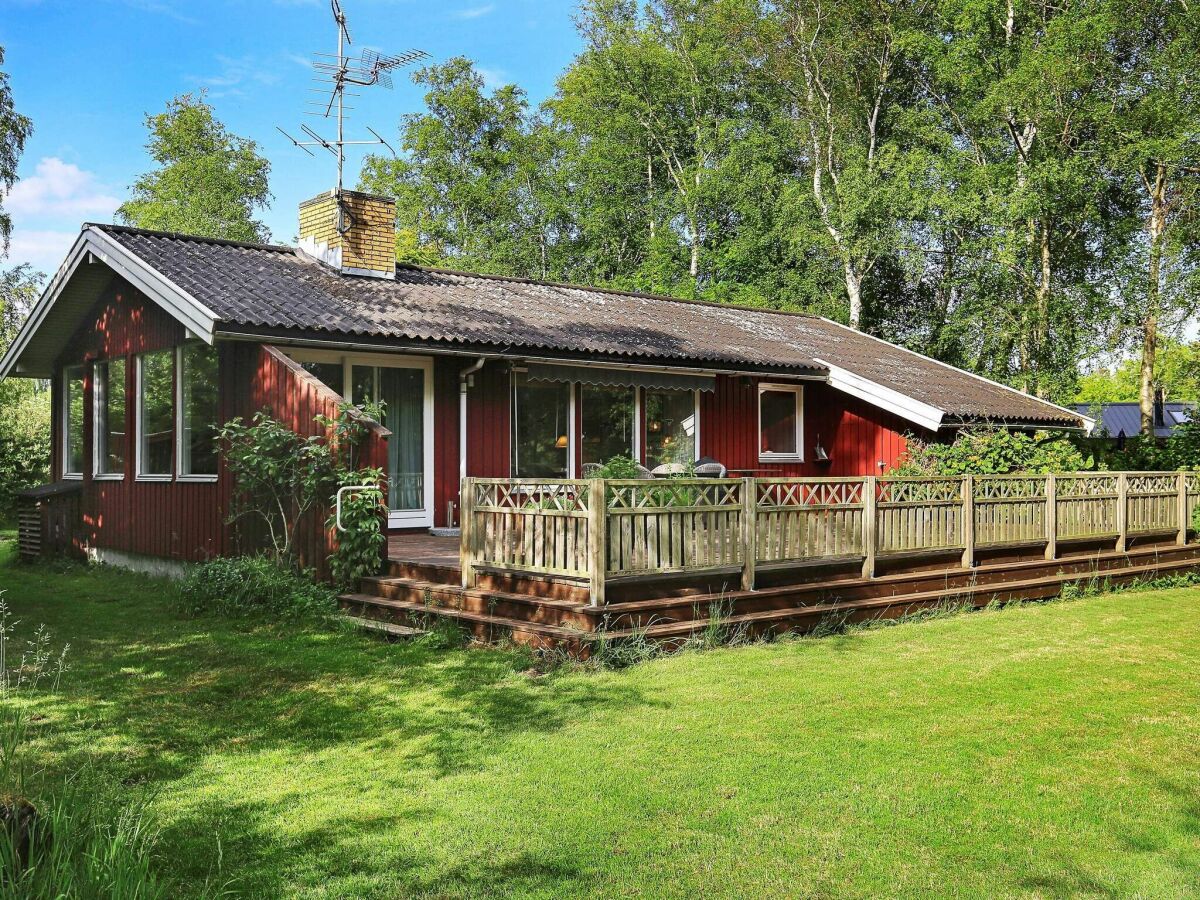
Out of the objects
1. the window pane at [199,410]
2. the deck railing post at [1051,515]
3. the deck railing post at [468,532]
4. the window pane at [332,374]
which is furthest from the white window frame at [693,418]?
the deck railing post at [468,532]

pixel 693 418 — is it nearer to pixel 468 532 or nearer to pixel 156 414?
pixel 468 532

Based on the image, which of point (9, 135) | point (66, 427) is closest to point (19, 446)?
point (66, 427)

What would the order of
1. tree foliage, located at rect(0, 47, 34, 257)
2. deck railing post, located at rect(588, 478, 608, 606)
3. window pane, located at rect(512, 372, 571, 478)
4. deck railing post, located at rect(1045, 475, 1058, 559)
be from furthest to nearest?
tree foliage, located at rect(0, 47, 34, 257) → window pane, located at rect(512, 372, 571, 478) → deck railing post, located at rect(1045, 475, 1058, 559) → deck railing post, located at rect(588, 478, 608, 606)

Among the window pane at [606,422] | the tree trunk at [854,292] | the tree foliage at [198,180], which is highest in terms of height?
the tree foliage at [198,180]

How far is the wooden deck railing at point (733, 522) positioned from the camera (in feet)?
25.3

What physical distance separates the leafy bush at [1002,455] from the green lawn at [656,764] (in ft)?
18.8

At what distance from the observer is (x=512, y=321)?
13.5 meters

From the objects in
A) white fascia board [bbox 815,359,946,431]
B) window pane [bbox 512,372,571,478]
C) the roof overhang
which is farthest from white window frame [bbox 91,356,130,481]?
white fascia board [bbox 815,359,946,431]

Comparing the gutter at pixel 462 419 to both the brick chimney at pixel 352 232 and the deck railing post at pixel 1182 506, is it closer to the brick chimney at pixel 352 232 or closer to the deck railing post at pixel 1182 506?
the brick chimney at pixel 352 232

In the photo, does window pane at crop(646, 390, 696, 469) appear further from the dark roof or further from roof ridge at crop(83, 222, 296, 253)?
roof ridge at crop(83, 222, 296, 253)

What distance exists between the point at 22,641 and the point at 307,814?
17.1ft

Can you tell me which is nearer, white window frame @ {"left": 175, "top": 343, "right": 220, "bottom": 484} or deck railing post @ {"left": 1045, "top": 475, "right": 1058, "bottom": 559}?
deck railing post @ {"left": 1045, "top": 475, "right": 1058, "bottom": 559}

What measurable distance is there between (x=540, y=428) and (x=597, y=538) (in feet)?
20.5

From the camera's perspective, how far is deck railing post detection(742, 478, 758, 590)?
848 centimetres
